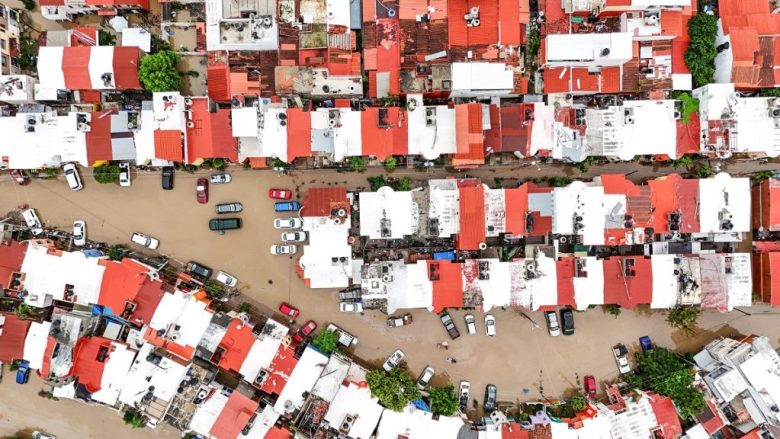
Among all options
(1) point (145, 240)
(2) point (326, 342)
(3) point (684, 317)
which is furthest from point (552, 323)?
(1) point (145, 240)

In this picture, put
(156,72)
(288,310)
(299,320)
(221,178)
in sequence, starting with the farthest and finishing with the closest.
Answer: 1. (299,320)
2. (288,310)
3. (221,178)
4. (156,72)

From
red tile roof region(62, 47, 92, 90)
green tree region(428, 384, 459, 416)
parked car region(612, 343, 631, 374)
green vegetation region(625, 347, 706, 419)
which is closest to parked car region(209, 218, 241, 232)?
red tile roof region(62, 47, 92, 90)

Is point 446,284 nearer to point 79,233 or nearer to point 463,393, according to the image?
point 463,393

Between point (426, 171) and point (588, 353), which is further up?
point (426, 171)

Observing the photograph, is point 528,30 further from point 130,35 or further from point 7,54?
point 7,54

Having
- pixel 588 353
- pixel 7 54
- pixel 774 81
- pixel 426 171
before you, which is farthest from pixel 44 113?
pixel 774 81

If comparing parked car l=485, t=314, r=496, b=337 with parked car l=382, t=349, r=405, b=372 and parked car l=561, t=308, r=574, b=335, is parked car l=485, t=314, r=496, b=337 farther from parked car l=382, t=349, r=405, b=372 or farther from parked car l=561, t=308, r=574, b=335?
parked car l=382, t=349, r=405, b=372

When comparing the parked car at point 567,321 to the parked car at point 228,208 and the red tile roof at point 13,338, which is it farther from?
the red tile roof at point 13,338
